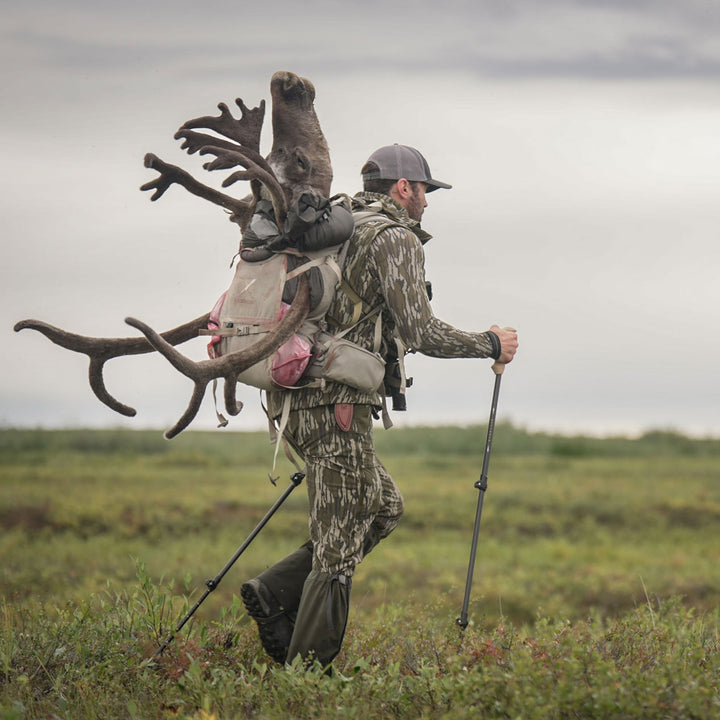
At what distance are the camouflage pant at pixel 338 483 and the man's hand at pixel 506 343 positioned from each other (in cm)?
97

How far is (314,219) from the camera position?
6000 mm

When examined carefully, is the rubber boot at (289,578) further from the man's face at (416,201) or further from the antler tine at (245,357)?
the man's face at (416,201)

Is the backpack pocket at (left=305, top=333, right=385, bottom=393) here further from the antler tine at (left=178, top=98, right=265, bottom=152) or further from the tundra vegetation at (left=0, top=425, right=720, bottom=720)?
the tundra vegetation at (left=0, top=425, right=720, bottom=720)

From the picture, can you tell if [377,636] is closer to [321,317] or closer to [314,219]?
[321,317]

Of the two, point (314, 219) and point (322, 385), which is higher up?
point (314, 219)

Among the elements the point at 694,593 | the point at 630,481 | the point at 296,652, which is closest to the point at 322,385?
the point at 296,652

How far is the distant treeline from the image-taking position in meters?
34.9

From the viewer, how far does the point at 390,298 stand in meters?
6.13

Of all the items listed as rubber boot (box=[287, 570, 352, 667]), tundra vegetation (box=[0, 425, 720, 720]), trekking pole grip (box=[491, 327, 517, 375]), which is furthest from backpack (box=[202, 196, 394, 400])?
tundra vegetation (box=[0, 425, 720, 720])

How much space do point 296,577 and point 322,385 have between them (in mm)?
1371

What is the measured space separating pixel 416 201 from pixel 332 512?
6.77ft

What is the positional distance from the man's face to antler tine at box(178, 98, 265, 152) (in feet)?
3.40

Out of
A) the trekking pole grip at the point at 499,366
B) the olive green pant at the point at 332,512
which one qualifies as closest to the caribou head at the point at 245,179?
the olive green pant at the point at 332,512

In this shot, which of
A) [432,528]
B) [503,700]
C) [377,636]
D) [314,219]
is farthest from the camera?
[432,528]
